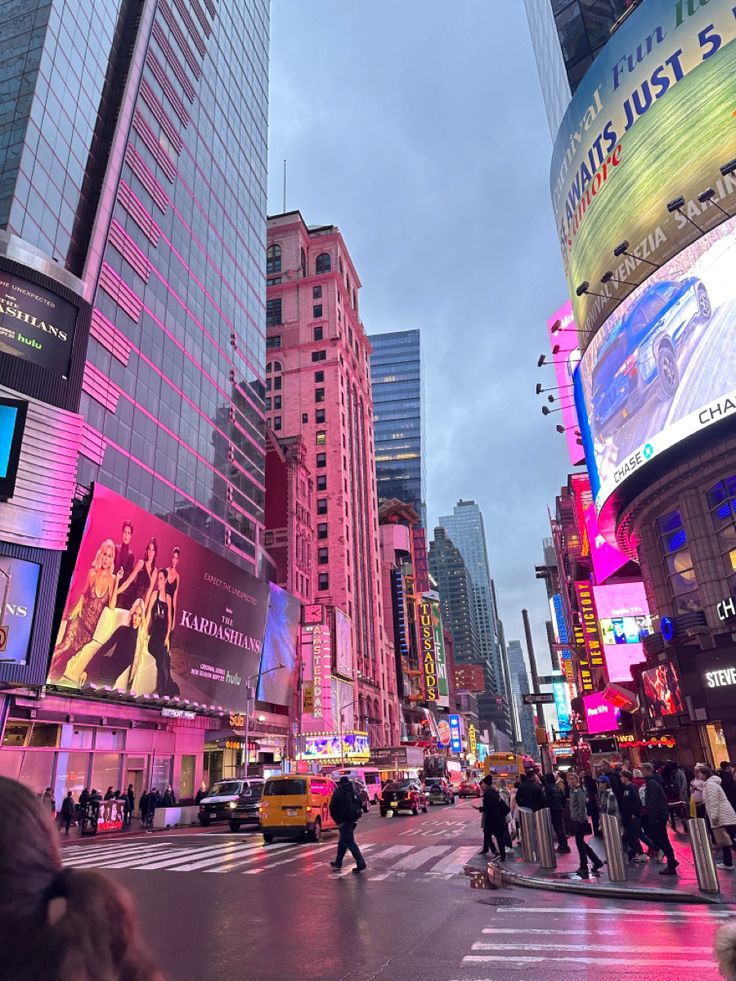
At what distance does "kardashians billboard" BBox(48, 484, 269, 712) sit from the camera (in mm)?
34406

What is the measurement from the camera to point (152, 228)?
46969mm

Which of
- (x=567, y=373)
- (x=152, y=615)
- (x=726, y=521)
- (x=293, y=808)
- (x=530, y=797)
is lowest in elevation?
(x=293, y=808)

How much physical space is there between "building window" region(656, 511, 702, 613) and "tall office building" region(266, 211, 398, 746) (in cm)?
5655

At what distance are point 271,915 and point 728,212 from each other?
31.9 meters

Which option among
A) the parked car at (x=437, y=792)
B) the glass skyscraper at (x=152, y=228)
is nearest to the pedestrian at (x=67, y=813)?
the glass skyscraper at (x=152, y=228)

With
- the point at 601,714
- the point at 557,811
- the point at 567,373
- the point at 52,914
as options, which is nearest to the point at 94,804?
the point at 557,811

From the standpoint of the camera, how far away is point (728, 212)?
98.4 ft

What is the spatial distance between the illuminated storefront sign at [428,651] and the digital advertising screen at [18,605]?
108 meters

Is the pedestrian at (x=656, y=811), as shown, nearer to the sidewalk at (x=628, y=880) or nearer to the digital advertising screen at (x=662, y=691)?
the sidewalk at (x=628, y=880)

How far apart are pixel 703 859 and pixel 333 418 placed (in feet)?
297

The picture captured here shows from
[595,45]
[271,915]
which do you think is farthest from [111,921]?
[595,45]

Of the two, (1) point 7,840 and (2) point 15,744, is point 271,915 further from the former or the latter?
(2) point 15,744

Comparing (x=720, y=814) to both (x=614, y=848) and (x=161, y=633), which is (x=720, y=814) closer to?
(x=614, y=848)

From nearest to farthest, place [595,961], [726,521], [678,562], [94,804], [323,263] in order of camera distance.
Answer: [595,961], [94,804], [726,521], [678,562], [323,263]
